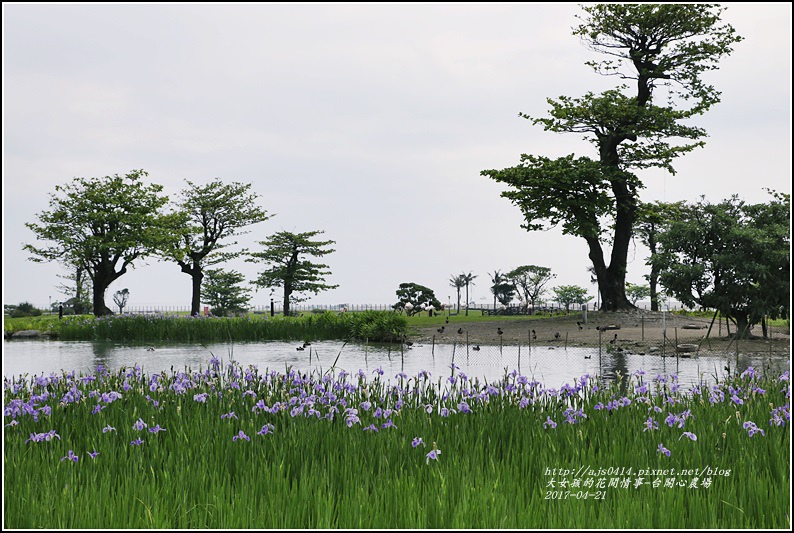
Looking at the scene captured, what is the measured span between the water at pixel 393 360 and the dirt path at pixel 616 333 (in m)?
0.91

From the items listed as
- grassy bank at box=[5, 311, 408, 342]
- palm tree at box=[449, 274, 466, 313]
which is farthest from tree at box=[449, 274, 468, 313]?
grassy bank at box=[5, 311, 408, 342]

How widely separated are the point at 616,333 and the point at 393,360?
8714 millimetres

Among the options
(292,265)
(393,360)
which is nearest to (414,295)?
(292,265)

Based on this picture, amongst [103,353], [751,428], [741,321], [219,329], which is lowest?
[103,353]

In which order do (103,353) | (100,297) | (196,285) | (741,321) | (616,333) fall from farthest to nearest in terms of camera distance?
(196,285) < (100,297) < (616,333) < (741,321) < (103,353)

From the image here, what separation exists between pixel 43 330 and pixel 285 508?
21213mm

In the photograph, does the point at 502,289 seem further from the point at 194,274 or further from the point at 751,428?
the point at 751,428

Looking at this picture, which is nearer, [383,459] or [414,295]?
[383,459]

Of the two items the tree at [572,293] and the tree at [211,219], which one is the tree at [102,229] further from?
the tree at [572,293]

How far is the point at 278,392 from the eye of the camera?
5.87 metres

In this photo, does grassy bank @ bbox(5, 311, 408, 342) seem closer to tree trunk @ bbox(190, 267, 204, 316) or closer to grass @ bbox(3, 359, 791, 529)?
grass @ bbox(3, 359, 791, 529)

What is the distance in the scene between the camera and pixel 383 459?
3.89m

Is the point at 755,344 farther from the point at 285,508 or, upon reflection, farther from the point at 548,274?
the point at 548,274

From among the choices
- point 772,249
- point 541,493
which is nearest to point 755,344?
point 772,249
